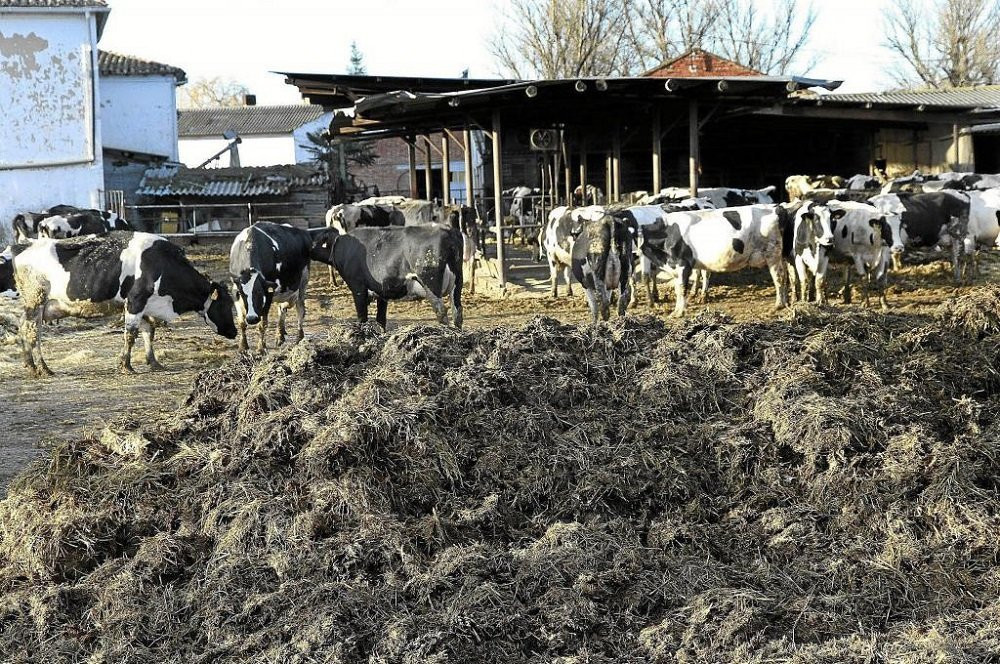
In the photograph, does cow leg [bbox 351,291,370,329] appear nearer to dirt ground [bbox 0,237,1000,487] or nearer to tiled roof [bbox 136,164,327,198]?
dirt ground [bbox 0,237,1000,487]

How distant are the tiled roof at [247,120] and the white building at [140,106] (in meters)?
13.2

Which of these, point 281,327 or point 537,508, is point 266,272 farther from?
point 537,508

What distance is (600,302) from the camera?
39.7ft

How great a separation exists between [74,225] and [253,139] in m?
32.5

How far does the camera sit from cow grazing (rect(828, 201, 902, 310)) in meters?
13.3

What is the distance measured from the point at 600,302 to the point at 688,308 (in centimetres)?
205

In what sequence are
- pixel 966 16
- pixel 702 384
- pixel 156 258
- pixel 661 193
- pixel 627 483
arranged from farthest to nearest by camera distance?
pixel 966 16 < pixel 661 193 < pixel 156 258 < pixel 702 384 < pixel 627 483

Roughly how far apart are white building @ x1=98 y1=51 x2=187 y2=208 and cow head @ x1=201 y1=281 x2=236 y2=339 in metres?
26.1

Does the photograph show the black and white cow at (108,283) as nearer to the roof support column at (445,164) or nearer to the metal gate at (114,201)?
the roof support column at (445,164)

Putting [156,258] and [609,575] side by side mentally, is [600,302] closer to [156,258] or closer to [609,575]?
[156,258]

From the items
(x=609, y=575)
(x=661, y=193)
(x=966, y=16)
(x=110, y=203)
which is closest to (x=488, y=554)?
(x=609, y=575)

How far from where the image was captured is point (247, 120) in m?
53.6

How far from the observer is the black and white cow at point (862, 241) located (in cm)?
1330

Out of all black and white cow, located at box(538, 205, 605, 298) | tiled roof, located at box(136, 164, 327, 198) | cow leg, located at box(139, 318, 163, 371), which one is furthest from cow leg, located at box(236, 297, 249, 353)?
tiled roof, located at box(136, 164, 327, 198)
